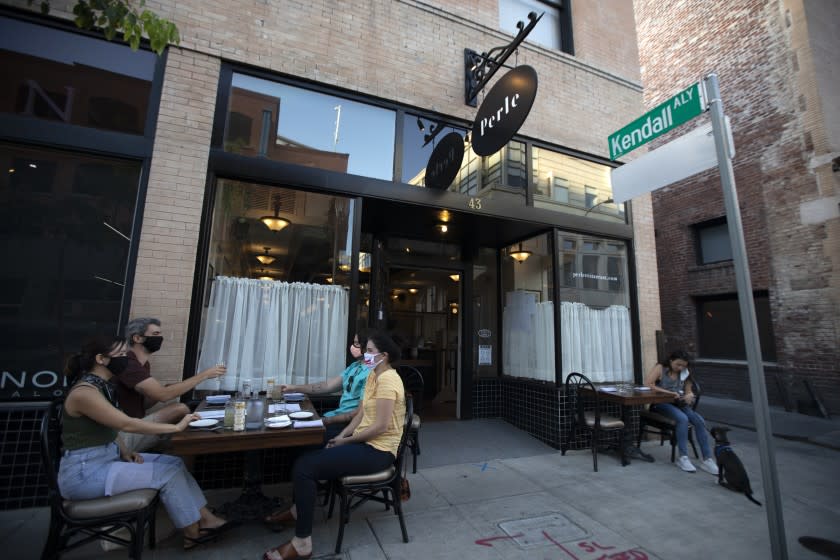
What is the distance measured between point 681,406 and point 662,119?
408 centimetres

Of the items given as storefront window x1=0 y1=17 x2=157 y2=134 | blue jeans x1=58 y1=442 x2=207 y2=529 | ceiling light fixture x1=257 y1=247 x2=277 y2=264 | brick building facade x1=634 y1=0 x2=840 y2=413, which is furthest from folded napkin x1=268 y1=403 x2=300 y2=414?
brick building facade x1=634 y1=0 x2=840 y2=413

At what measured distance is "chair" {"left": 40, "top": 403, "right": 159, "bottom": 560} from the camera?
239 cm

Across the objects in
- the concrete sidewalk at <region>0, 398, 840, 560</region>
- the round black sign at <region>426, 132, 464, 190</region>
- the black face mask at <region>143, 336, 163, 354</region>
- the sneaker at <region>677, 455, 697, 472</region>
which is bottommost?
the concrete sidewalk at <region>0, 398, 840, 560</region>

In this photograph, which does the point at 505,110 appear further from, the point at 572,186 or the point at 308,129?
the point at 572,186

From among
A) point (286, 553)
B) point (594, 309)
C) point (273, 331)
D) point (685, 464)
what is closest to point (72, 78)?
point (273, 331)

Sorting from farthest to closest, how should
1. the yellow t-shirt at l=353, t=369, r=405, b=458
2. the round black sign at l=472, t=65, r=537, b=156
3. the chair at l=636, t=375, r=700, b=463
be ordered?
the chair at l=636, t=375, r=700, b=463 → the round black sign at l=472, t=65, r=537, b=156 → the yellow t-shirt at l=353, t=369, r=405, b=458

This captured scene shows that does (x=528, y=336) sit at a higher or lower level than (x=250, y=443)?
higher

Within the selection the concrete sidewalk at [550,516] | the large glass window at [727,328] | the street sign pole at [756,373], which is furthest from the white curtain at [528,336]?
the large glass window at [727,328]

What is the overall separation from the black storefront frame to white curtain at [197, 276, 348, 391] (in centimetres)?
19

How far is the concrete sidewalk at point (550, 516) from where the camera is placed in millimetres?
3035

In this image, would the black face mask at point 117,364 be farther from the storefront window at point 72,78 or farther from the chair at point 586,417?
the chair at point 586,417

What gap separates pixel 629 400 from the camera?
4895mm

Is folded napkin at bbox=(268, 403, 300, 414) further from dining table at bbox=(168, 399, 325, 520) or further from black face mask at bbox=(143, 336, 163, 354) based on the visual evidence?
black face mask at bbox=(143, 336, 163, 354)

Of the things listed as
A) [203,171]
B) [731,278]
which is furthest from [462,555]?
[731,278]
